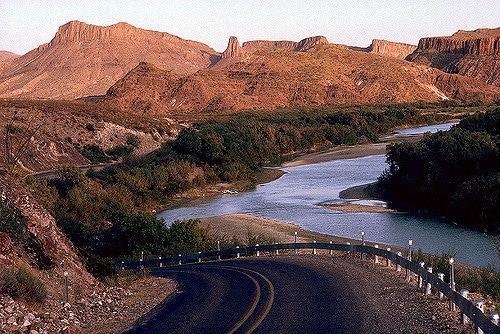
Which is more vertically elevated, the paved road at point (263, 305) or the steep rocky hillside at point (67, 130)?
the steep rocky hillside at point (67, 130)

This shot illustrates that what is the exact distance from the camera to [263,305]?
12.6 m

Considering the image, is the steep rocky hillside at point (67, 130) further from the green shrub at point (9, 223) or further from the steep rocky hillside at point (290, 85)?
the steep rocky hillside at point (290, 85)

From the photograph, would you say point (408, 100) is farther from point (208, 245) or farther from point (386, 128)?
point (208, 245)

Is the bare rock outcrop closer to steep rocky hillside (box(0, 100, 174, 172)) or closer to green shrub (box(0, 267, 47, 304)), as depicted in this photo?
green shrub (box(0, 267, 47, 304))

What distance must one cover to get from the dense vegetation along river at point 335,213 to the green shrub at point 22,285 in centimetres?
1536

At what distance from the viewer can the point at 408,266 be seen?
1488 cm

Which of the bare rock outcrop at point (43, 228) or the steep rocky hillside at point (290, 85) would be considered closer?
the bare rock outcrop at point (43, 228)

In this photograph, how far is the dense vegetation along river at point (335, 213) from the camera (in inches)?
1235

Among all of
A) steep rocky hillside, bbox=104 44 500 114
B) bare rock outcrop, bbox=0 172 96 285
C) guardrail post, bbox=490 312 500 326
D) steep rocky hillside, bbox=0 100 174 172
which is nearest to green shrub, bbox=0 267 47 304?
bare rock outcrop, bbox=0 172 96 285

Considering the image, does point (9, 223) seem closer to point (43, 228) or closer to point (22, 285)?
point (43, 228)

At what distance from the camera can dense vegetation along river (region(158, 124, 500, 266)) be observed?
31.4 metres

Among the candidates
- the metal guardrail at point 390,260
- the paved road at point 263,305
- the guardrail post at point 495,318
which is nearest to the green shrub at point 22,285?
the paved road at point 263,305

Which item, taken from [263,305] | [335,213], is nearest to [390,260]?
[263,305]

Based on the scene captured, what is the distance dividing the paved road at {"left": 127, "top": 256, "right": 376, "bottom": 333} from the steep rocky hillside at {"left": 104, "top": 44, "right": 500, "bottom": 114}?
12961 centimetres
